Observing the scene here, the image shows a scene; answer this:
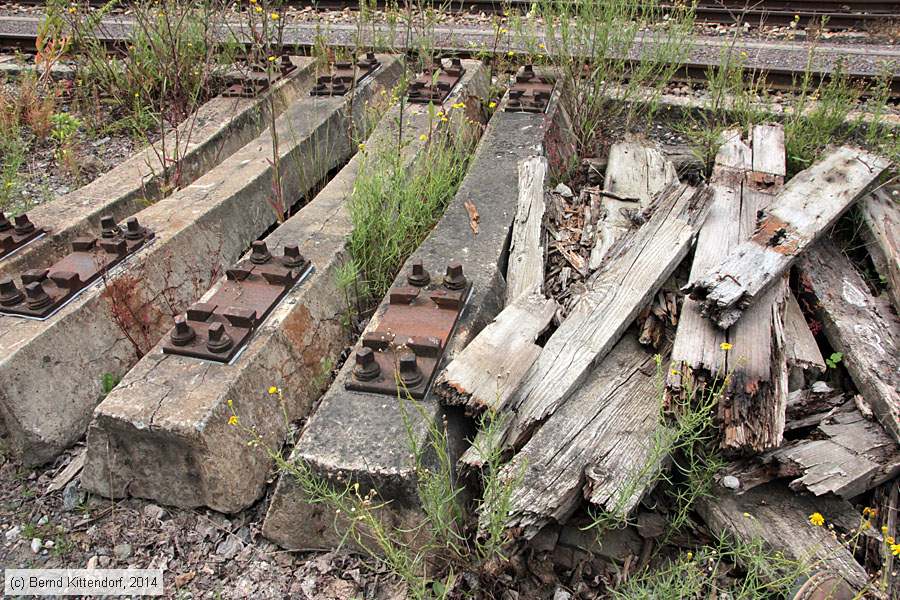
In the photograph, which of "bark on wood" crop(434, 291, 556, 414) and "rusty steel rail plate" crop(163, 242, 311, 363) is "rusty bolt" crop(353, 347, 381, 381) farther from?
"rusty steel rail plate" crop(163, 242, 311, 363)

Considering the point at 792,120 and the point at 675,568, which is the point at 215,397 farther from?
the point at 792,120

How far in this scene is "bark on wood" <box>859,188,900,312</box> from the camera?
11.2 feet

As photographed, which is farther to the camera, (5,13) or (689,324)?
(5,13)

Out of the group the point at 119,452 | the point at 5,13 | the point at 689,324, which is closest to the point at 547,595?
the point at 689,324

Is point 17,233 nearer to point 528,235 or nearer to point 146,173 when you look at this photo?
point 146,173

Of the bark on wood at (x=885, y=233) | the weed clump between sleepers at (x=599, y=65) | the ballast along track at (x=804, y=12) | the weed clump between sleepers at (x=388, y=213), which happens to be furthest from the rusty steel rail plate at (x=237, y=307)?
the ballast along track at (x=804, y=12)

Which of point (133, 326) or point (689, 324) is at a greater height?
point (689, 324)

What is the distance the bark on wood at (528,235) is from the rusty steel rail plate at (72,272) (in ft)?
5.91

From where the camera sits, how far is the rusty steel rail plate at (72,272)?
2.88 metres

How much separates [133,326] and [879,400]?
3.19 meters

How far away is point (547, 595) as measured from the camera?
7.95ft

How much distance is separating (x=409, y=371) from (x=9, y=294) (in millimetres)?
1743

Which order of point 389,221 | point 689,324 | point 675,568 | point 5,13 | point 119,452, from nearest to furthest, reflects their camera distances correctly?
point 675,568 < point 119,452 < point 689,324 < point 389,221 < point 5,13

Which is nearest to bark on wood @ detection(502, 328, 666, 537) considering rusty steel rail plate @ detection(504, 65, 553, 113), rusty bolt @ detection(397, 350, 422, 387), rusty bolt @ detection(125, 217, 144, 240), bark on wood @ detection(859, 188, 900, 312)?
rusty bolt @ detection(397, 350, 422, 387)
